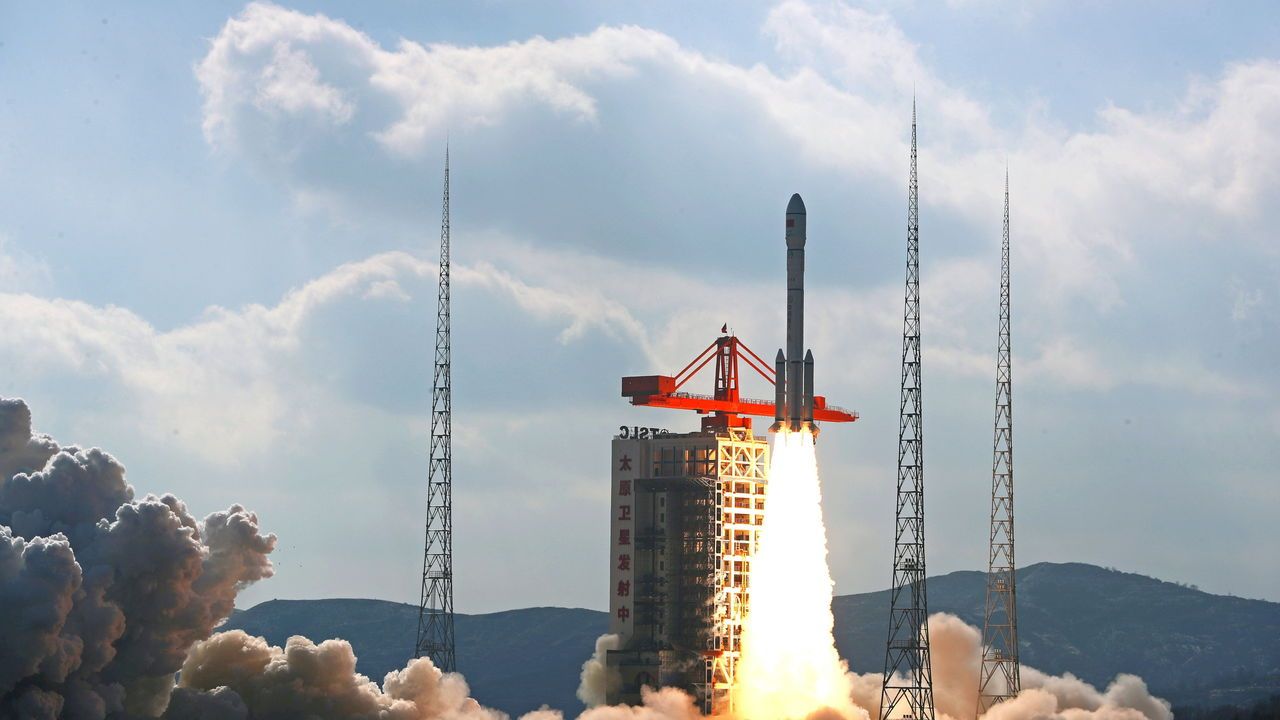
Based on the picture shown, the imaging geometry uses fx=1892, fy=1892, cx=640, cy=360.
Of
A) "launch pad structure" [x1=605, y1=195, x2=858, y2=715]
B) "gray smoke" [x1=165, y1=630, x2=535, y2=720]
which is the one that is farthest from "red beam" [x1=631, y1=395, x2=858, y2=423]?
"gray smoke" [x1=165, y1=630, x2=535, y2=720]

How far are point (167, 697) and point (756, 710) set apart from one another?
159 ft

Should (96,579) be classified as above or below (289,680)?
above

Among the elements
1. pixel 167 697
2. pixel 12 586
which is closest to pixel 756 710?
pixel 167 697

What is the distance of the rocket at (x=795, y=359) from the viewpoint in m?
137

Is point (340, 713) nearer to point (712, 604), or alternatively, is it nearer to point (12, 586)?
point (12, 586)

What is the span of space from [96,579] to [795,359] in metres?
55.1

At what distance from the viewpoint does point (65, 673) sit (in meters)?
99.3

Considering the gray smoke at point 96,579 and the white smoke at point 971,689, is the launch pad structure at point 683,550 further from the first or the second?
the gray smoke at point 96,579

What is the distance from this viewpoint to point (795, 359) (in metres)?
138

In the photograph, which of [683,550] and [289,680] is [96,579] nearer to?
[289,680]

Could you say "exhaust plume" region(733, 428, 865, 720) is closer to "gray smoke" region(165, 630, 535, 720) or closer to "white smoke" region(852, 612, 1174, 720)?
"white smoke" region(852, 612, 1174, 720)

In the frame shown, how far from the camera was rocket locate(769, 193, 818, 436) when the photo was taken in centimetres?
13725

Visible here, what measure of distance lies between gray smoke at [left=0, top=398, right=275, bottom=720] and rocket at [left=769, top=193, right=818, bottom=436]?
42092 mm

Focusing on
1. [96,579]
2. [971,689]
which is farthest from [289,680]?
[971,689]
